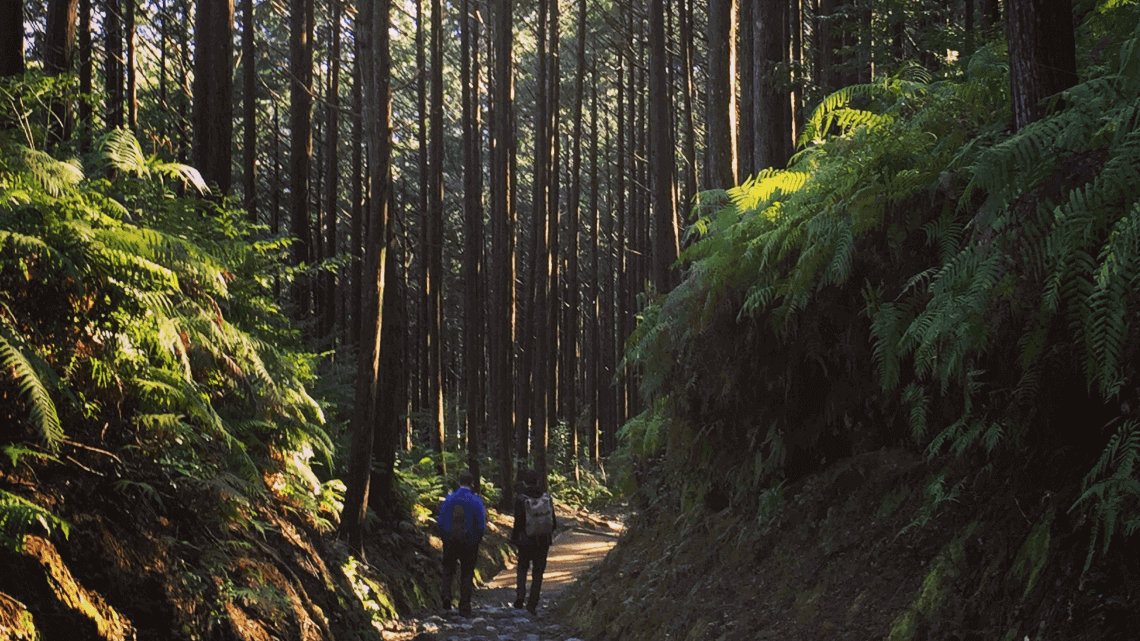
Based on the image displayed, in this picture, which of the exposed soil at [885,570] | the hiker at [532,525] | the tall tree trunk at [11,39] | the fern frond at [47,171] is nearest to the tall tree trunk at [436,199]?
the hiker at [532,525]

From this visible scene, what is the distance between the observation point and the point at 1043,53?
14.4 feet

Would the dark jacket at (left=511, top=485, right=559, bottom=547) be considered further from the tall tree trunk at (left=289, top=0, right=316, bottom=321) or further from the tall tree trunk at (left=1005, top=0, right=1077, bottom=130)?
Answer: the tall tree trunk at (left=1005, top=0, right=1077, bottom=130)

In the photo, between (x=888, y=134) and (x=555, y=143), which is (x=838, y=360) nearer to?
(x=888, y=134)

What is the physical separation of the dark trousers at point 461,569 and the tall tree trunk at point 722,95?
613cm

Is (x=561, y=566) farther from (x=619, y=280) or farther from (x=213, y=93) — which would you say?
(x=619, y=280)

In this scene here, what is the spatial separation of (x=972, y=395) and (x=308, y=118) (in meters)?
14.3

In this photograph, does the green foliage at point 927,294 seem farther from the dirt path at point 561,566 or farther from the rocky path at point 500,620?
the dirt path at point 561,566

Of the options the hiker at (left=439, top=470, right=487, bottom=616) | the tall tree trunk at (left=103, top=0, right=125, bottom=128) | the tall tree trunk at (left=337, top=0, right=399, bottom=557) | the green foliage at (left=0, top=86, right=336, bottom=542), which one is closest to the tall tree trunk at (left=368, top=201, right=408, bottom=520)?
the tall tree trunk at (left=337, top=0, right=399, bottom=557)

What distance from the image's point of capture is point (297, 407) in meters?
8.25

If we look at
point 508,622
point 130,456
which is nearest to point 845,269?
point 130,456

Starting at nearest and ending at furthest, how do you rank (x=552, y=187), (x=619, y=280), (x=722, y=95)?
(x=722, y=95), (x=552, y=187), (x=619, y=280)

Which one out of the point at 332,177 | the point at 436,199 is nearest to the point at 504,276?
the point at 436,199

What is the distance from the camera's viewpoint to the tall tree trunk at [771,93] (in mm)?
11023

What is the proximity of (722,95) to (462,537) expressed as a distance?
7347 mm
